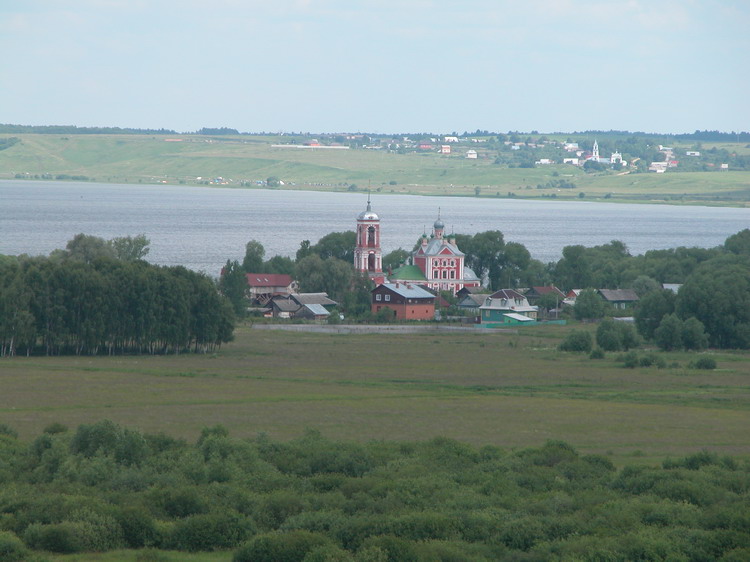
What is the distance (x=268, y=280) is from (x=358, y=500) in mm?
53249

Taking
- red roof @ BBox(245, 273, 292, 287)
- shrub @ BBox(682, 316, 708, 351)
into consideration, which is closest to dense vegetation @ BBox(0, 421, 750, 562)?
shrub @ BBox(682, 316, 708, 351)

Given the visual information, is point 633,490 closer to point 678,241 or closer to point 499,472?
point 499,472

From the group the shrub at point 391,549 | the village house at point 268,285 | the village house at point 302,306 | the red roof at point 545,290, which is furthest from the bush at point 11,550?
the red roof at point 545,290

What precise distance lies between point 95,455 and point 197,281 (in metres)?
27.4

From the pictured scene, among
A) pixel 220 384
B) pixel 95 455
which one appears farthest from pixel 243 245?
pixel 95 455

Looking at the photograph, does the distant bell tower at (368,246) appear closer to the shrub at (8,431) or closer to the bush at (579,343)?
the bush at (579,343)

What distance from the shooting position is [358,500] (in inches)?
939

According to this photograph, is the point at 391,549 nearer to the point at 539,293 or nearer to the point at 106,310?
the point at 106,310

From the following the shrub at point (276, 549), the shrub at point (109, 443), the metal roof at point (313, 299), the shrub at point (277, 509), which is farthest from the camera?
the metal roof at point (313, 299)

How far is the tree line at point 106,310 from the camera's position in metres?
49.8

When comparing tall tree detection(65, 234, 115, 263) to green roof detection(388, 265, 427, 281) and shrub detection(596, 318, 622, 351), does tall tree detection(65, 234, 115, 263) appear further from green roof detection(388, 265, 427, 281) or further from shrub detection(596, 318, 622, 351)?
shrub detection(596, 318, 622, 351)

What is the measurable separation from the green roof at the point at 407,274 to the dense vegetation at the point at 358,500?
51.0m

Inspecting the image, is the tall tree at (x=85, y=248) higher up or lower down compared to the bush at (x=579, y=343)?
higher up

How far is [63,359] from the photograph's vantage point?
49094 millimetres
